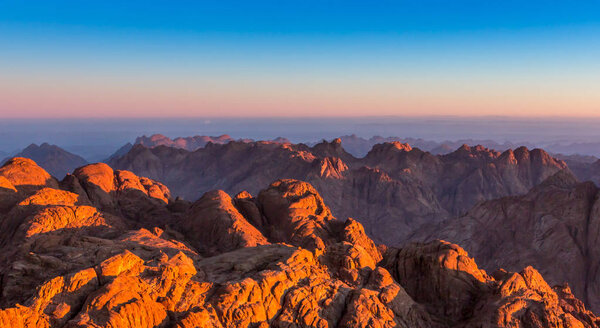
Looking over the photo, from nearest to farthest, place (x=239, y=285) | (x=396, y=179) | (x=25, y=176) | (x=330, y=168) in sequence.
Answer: (x=239, y=285) → (x=25, y=176) → (x=330, y=168) → (x=396, y=179)

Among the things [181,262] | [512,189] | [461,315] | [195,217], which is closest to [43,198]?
[195,217]

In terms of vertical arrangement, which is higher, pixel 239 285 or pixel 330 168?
pixel 239 285

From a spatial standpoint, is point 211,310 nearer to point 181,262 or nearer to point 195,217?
point 181,262

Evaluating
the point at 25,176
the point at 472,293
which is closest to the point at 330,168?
the point at 25,176

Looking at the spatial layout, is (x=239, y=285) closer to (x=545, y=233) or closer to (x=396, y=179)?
(x=545, y=233)

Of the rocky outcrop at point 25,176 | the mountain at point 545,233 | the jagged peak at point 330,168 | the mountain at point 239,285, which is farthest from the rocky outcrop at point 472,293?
the jagged peak at point 330,168

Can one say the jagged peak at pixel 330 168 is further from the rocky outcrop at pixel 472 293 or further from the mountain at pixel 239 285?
the rocky outcrop at pixel 472 293

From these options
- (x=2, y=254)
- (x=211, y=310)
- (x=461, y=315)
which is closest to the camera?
(x=211, y=310)
